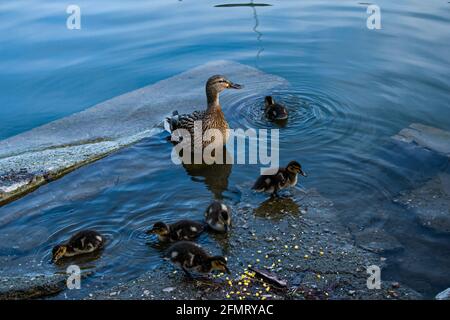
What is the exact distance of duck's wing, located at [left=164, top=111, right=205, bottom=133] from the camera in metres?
6.56

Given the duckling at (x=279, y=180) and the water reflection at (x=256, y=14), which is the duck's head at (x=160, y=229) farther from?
the water reflection at (x=256, y=14)

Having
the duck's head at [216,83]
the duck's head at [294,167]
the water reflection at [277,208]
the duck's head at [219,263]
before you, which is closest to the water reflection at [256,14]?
the duck's head at [216,83]

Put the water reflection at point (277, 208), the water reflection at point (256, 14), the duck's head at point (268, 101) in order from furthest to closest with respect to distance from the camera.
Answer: the water reflection at point (256, 14), the duck's head at point (268, 101), the water reflection at point (277, 208)

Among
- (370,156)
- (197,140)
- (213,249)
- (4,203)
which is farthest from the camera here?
(197,140)

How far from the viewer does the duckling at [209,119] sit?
21.5 feet

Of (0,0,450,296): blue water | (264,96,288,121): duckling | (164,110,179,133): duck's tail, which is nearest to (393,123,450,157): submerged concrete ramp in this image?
(0,0,450,296): blue water

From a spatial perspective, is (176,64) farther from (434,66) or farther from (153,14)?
(434,66)

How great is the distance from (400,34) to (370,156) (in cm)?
430

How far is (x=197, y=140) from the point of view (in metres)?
6.52

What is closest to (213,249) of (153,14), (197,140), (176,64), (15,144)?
(197,140)

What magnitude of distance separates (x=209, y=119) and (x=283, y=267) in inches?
105

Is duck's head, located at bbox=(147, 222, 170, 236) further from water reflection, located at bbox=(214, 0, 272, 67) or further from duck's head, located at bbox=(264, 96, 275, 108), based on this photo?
water reflection, located at bbox=(214, 0, 272, 67)

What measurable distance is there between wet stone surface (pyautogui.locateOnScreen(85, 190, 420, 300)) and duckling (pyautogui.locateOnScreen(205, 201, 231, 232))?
96 millimetres

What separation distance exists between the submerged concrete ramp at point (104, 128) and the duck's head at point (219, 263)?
7.82 feet
